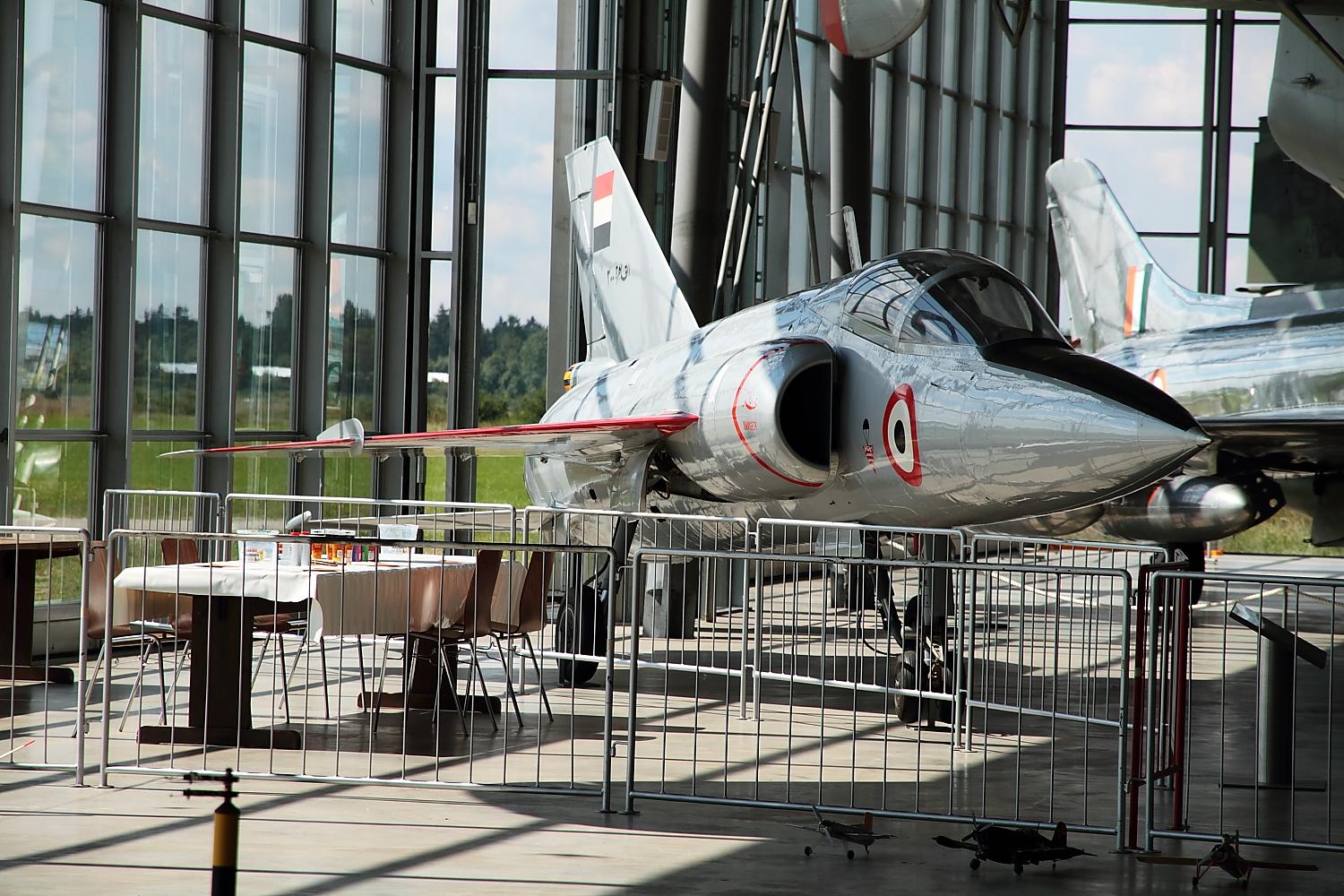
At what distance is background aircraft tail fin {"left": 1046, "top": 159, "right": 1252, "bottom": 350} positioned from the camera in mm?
14781

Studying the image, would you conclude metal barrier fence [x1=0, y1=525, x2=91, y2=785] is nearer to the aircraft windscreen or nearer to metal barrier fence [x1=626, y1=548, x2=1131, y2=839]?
metal barrier fence [x1=626, y1=548, x2=1131, y2=839]

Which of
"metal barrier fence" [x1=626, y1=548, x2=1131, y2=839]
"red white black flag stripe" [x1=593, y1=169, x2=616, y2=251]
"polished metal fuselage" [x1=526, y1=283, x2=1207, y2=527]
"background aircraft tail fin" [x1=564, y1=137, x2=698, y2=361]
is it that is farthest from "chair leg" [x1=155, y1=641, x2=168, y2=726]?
"red white black flag stripe" [x1=593, y1=169, x2=616, y2=251]

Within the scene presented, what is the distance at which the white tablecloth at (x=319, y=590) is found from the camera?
633 centimetres

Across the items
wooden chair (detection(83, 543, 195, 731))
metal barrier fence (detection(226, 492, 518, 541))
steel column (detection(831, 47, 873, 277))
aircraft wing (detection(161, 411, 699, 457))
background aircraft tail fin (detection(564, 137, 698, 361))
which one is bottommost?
wooden chair (detection(83, 543, 195, 731))

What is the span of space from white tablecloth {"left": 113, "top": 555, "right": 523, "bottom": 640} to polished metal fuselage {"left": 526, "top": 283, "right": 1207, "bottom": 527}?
7.05 ft

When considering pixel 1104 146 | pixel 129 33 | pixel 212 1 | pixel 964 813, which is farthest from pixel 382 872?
pixel 1104 146

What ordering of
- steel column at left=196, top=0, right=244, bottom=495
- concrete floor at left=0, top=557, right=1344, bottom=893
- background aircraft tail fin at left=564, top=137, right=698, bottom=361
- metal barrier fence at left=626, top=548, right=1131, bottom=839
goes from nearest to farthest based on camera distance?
concrete floor at left=0, top=557, right=1344, bottom=893 → metal barrier fence at left=626, top=548, right=1131, bottom=839 → background aircraft tail fin at left=564, top=137, right=698, bottom=361 → steel column at left=196, top=0, right=244, bottom=495

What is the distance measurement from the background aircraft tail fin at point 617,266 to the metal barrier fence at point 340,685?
3532 mm

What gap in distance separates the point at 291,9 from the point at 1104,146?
19.1m

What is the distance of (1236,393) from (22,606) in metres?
10.1

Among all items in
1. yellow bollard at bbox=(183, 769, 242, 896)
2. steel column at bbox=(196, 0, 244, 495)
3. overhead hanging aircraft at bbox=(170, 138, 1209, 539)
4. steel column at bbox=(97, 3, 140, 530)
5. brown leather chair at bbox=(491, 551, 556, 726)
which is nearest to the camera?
yellow bollard at bbox=(183, 769, 242, 896)

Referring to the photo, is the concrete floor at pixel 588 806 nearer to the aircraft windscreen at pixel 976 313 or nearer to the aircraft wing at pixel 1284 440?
the aircraft windscreen at pixel 976 313

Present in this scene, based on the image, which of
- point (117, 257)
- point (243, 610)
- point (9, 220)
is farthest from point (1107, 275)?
point (243, 610)

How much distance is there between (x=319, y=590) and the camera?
6352 mm
